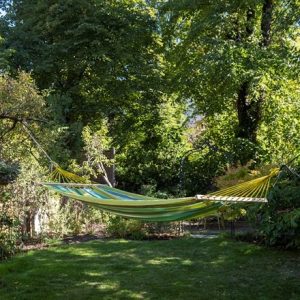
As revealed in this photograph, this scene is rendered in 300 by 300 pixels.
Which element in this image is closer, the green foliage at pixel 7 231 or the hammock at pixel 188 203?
the hammock at pixel 188 203

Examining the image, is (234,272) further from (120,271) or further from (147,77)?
(147,77)

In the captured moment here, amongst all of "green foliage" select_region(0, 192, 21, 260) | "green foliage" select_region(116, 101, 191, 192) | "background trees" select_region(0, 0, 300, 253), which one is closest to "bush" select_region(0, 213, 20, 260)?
"green foliage" select_region(0, 192, 21, 260)

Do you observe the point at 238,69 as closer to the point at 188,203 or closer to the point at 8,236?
the point at 8,236

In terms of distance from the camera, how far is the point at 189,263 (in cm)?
511

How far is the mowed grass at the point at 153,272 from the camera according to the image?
Result: 3945 millimetres

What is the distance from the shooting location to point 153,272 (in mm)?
4699

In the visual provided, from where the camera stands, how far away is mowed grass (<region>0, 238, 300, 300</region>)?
3945 mm

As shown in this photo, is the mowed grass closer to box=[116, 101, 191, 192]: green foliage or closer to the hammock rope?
the hammock rope

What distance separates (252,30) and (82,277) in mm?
6576

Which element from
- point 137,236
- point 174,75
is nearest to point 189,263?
point 137,236

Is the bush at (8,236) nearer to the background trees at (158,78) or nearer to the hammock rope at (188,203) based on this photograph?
the background trees at (158,78)

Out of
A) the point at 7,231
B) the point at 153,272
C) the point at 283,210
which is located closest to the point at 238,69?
the point at 283,210

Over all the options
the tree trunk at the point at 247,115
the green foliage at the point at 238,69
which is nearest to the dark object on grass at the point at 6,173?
the green foliage at the point at 238,69

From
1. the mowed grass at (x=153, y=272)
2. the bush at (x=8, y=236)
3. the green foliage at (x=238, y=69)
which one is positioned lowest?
the mowed grass at (x=153, y=272)
